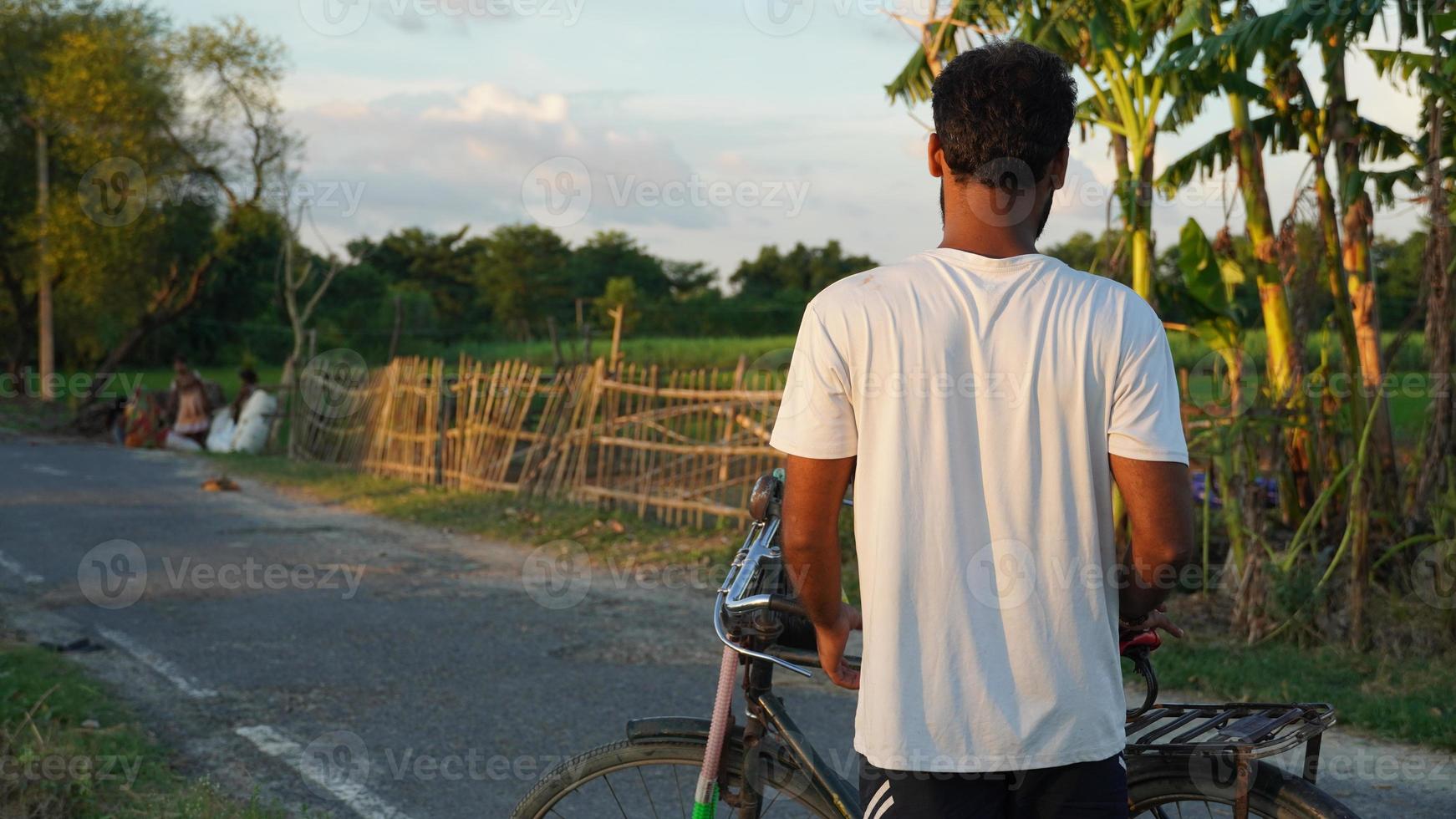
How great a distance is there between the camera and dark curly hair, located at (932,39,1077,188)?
71.9 inches

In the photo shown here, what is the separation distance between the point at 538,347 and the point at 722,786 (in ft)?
153

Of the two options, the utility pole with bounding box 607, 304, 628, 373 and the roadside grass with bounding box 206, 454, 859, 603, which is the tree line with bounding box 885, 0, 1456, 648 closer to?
the roadside grass with bounding box 206, 454, 859, 603

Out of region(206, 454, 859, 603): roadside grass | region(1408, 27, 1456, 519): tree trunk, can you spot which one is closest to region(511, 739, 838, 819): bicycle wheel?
region(206, 454, 859, 603): roadside grass

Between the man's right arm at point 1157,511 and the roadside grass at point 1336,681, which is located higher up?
the man's right arm at point 1157,511

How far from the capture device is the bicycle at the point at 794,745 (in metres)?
2.15

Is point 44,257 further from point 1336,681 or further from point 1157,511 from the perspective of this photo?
point 1157,511

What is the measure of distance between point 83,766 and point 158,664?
6.82ft

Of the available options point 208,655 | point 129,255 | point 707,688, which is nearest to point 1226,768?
point 707,688

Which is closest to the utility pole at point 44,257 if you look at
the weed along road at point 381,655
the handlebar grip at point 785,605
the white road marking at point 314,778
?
the weed along road at point 381,655

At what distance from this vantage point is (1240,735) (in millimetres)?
2131

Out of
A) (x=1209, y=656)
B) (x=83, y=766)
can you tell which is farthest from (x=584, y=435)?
(x=83, y=766)

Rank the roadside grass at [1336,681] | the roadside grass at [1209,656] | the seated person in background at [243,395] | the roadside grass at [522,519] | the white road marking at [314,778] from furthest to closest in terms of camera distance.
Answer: the seated person in background at [243,395] → the roadside grass at [522,519] → the roadside grass at [1209,656] → the roadside grass at [1336,681] → the white road marking at [314,778]

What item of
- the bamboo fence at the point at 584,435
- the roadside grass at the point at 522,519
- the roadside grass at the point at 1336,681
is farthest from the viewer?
the bamboo fence at the point at 584,435

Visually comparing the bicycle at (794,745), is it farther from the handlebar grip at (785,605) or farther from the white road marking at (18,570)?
the white road marking at (18,570)
